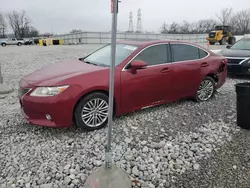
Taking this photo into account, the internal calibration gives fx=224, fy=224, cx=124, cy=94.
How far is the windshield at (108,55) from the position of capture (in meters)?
4.01

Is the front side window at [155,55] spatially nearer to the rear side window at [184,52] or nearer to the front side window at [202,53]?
the rear side window at [184,52]

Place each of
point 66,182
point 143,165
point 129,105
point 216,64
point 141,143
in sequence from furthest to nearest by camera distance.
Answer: point 216,64 → point 129,105 → point 141,143 → point 143,165 → point 66,182

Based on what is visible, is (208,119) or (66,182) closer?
(66,182)

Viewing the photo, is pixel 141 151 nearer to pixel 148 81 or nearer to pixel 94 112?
pixel 94 112

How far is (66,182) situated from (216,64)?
13.7 feet

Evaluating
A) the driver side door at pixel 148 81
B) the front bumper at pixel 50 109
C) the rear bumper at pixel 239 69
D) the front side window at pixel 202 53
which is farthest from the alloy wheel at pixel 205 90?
the front bumper at pixel 50 109

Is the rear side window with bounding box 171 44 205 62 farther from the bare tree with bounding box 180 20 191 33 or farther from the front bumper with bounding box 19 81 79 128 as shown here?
the bare tree with bounding box 180 20 191 33

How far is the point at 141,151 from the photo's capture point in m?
3.11

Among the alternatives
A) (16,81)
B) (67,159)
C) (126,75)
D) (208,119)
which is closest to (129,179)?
(67,159)

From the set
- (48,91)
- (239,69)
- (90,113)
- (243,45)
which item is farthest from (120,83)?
(243,45)

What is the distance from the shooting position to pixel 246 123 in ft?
12.2

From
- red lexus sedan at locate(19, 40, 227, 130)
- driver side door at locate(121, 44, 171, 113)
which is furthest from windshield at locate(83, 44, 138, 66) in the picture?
driver side door at locate(121, 44, 171, 113)

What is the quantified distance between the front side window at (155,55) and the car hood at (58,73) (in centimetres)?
85

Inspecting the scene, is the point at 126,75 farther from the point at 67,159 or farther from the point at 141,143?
the point at 67,159
